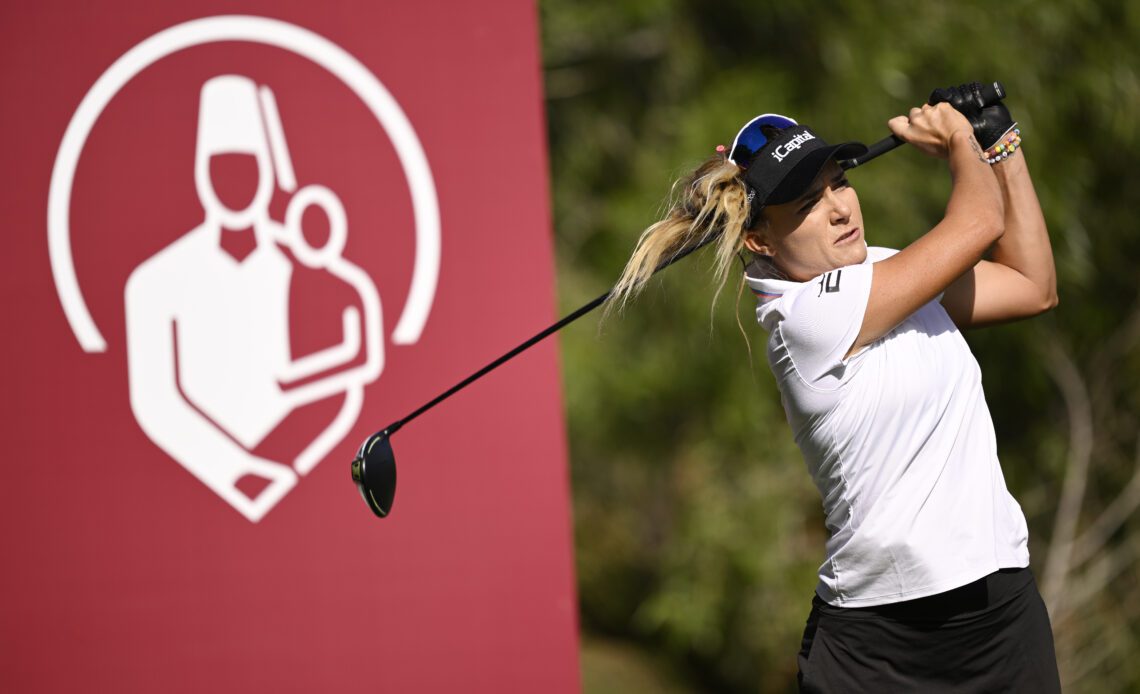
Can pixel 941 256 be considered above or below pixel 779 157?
below

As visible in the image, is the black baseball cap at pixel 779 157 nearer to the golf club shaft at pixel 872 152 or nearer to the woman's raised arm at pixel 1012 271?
the golf club shaft at pixel 872 152

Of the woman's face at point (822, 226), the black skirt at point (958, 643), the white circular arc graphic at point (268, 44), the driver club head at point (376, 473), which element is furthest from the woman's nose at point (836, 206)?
the white circular arc graphic at point (268, 44)

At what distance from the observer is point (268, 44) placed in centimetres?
296

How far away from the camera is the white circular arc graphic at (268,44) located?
281 cm

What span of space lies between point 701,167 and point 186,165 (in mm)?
1322

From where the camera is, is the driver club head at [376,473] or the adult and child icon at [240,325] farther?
the adult and child icon at [240,325]

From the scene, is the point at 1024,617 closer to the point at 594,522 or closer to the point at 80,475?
the point at 80,475

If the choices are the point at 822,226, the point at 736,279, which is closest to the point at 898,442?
the point at 822,226

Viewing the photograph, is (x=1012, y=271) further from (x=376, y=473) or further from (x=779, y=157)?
(x=376, y=473)

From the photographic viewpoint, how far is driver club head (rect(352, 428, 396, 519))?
2.46m

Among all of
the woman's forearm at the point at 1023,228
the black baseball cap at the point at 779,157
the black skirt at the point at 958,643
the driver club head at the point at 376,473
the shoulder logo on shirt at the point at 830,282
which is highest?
the black baseball cap at the point at 779,157

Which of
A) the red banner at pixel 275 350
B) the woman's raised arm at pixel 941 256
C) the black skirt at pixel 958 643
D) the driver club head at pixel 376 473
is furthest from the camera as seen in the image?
the red banner at pixel 275 350

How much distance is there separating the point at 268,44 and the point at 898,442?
1.85 meters

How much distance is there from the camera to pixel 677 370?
650 cm
